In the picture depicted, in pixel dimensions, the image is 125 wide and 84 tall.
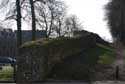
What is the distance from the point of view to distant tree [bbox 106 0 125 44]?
204ft

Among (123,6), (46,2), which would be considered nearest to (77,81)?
(46,2)

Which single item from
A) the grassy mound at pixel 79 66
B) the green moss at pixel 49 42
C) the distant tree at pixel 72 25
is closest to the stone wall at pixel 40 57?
the green moss at pixel 49 42

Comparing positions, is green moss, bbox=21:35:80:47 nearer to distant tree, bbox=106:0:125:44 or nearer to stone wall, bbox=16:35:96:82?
stone wall, bbox=16:35:96:82

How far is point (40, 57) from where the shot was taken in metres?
23.1

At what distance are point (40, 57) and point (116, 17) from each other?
49.3 meters

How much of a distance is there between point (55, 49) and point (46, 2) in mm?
18067

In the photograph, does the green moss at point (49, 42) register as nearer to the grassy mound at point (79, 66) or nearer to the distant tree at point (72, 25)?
the grassy mound at point (79, 66)

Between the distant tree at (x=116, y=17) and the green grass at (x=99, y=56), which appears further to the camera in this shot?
the distant tree at (x=116, y=17)

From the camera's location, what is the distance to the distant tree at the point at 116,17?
204ft

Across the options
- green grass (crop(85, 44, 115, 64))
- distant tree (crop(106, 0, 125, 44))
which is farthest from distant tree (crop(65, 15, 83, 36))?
green grass (crop(85, 44, 115, 64))

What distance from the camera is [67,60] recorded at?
24.8 metres

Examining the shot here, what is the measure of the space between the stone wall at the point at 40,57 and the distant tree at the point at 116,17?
114ft

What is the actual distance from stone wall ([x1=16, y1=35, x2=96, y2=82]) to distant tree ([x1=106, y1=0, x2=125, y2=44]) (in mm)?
34747

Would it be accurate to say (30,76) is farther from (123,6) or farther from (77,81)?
(123,6)
